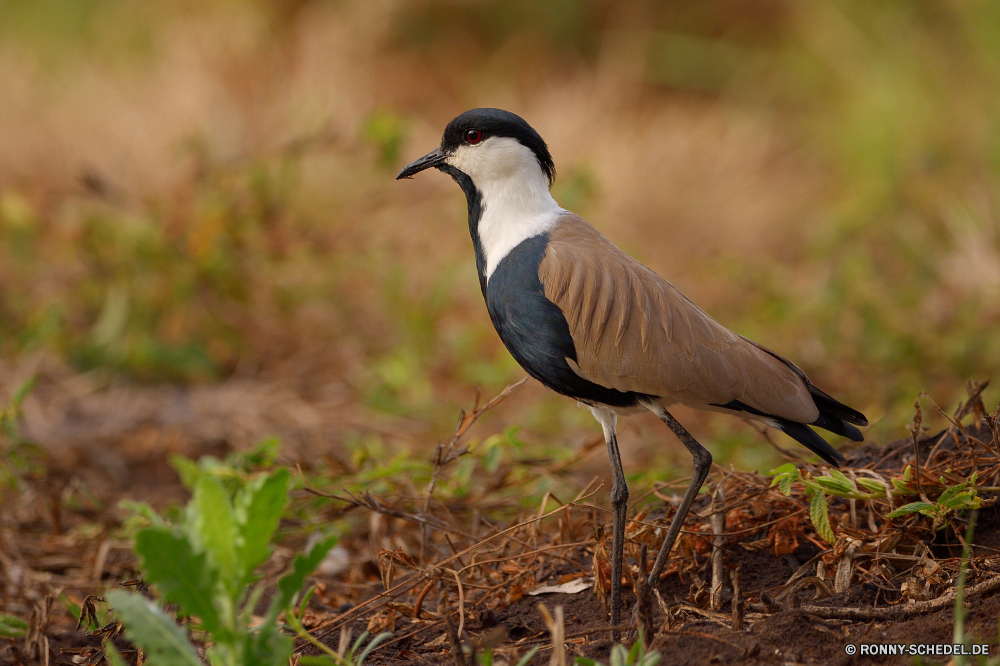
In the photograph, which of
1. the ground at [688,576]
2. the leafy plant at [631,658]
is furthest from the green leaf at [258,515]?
the leafy plant at [631,658]

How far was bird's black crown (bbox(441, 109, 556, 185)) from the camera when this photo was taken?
2773mm

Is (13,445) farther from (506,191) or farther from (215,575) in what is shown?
(506,191)

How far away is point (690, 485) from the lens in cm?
251

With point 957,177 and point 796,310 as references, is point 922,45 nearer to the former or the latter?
point 957,177

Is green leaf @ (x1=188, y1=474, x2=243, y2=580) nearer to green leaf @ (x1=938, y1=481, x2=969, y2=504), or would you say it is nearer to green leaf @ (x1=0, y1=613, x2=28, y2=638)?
green leaf @ (x1=0, y1=613, x2=28, y2=638)

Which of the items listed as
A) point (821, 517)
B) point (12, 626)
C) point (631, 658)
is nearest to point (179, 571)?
point (631, 658)

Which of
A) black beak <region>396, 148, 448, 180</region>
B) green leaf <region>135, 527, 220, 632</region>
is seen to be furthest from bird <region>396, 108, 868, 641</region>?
green leaf <region>135, 527, 220, 632</region>

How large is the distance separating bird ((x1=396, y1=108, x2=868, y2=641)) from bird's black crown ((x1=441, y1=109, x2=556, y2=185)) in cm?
27

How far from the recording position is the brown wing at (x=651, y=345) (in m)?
2.45

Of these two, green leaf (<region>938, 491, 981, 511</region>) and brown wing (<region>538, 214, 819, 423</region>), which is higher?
brown wing (<region>538, 214, 819, 423</region>)

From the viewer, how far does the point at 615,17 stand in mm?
10125

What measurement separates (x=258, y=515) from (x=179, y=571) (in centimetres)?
18

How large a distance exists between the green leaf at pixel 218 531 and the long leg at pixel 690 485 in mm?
1084

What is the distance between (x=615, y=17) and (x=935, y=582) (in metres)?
8.89
